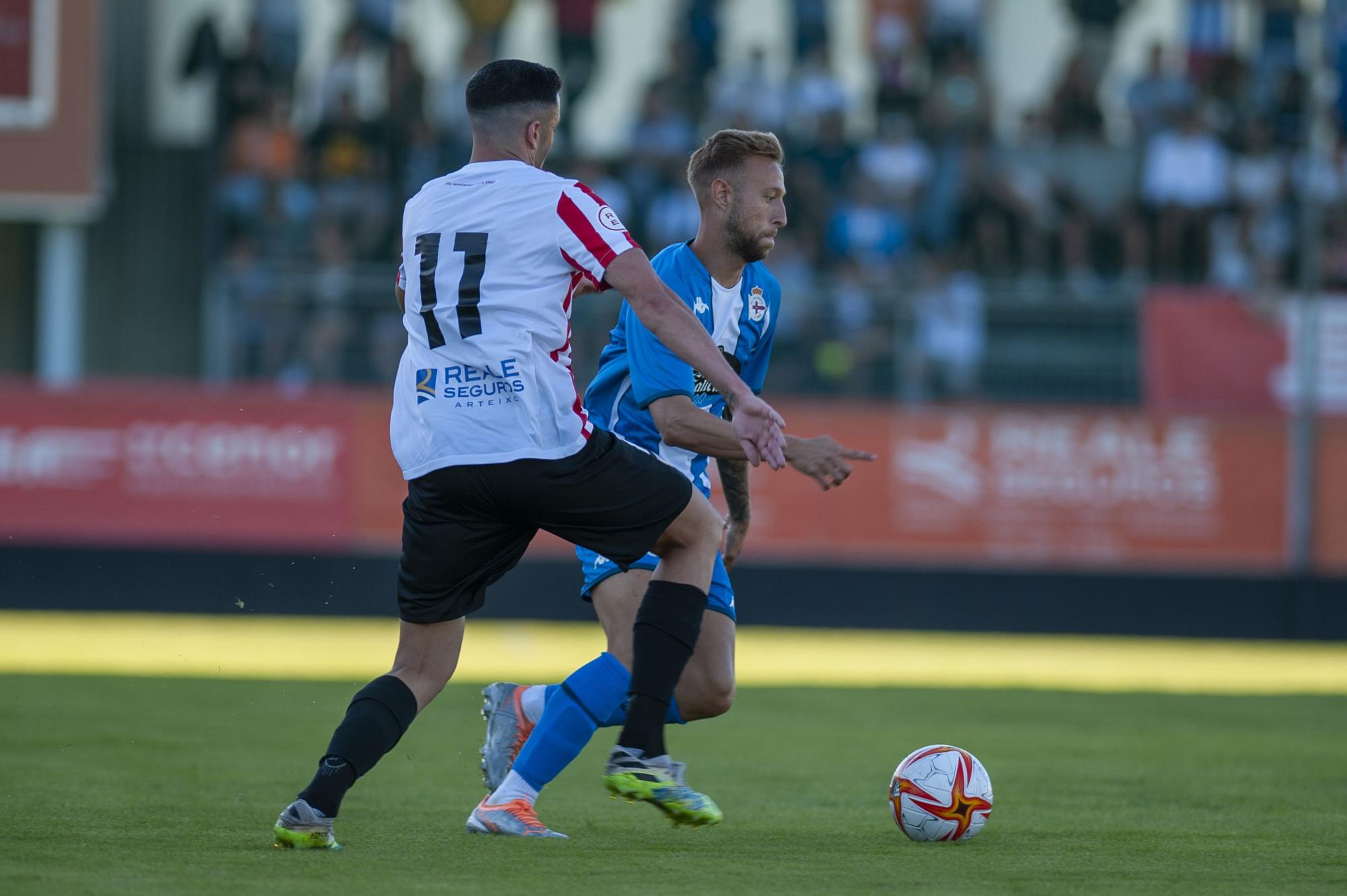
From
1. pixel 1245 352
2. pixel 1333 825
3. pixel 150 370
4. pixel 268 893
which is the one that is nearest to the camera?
pixel 268 893

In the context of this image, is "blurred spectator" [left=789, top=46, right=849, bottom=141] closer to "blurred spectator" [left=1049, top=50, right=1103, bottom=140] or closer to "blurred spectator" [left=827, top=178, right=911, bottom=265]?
"blurred spectator" [left=827, top=178, right=911, bottom=265]

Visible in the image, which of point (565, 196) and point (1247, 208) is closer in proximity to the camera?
point (565, 196)

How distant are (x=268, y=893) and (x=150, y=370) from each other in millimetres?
14687

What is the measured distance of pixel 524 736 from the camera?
19.8 feet

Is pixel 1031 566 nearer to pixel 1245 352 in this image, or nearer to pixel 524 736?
pixel 1245 352

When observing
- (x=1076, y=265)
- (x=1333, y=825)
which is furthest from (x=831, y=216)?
(x=1333, y=825)

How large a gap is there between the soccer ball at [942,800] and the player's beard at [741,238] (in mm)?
1652

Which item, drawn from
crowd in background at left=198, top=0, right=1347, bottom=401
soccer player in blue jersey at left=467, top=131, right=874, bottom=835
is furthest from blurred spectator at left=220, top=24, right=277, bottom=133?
soccer player in blue jersey at left=467, top=131, right=874, bottom=835

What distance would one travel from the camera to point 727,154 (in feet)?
19.6

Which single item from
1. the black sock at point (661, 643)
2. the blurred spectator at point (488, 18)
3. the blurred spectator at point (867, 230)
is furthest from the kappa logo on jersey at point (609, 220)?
the blurred spectator at point (488, 18)

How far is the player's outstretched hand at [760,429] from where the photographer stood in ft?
16.2

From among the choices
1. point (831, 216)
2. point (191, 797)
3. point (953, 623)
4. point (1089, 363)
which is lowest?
point (953, 623)

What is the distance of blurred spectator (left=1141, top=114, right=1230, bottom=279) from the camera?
17156 mm

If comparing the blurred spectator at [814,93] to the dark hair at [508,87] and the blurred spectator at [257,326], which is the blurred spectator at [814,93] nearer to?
the blurred spectator at [257,326]
